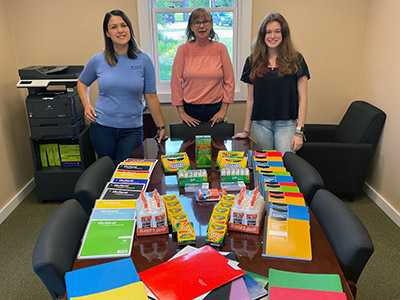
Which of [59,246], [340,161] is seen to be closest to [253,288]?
[59,246]

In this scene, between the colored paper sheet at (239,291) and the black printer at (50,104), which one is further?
the black printer at (50,104)

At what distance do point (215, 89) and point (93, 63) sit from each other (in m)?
0.93

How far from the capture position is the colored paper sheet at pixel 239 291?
103cm

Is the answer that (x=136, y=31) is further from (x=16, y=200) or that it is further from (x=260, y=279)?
(x=260, y=279)

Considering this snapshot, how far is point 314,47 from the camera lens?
3586 mm

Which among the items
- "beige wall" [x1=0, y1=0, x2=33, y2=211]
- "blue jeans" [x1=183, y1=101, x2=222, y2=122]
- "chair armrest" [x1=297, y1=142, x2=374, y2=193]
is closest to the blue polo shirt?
"blue jeans" [x1=183, y1=101, x2=222, y2=122]

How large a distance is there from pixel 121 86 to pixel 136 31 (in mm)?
1428

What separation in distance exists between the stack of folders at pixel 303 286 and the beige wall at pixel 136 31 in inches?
96.7

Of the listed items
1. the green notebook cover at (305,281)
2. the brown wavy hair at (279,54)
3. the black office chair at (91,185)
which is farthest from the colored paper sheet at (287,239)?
the brown wavy hair at (279,54)

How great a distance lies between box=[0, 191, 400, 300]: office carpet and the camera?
2164 mm

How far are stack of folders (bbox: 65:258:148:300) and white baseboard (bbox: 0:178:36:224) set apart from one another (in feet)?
7.64

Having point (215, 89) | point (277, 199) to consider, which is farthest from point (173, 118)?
point (277, 199)

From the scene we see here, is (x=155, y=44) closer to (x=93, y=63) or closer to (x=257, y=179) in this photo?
(x=93, y=63)

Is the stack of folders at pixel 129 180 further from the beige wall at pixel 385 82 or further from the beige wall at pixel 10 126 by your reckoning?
the beige wall at pixel 385 82
